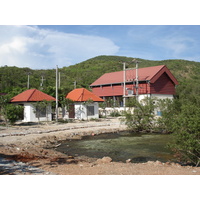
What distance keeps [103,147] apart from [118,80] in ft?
79.7

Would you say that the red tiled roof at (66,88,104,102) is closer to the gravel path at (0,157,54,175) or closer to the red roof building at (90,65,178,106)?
the red roof building at (90,65,178,106)

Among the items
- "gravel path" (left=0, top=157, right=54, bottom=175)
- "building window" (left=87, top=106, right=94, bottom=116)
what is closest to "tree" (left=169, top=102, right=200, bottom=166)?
"gravel path" (left=0, top=157, right=54, bottom=175)

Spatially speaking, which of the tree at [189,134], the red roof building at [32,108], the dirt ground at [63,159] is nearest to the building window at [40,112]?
the red roof building at [32,108]

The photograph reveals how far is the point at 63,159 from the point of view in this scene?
896cm

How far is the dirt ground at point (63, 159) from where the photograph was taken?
644 centimetres

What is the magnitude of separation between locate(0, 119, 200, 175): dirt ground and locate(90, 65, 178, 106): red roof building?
545 inches

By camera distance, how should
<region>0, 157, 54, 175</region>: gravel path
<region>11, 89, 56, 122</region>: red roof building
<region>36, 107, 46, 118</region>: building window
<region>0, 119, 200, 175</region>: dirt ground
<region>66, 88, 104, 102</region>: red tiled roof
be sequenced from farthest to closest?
<region>66, 88, 104, 102</region>: red tiled roof → <region>36, 107, 46, 118</region>: building window → <region>11, 89, 56, 122</region>: red roof building → <region>0, 119, 200, 175</region>: dirt ground → <region>0, 157, 54, 175</region>: gravel path

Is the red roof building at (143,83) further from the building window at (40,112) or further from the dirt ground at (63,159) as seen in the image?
the building window at (40,112)

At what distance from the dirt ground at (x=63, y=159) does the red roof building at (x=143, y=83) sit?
13.8 m

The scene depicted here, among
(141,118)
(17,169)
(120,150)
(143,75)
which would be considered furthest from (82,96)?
(17,169)

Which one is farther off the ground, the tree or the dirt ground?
the tree

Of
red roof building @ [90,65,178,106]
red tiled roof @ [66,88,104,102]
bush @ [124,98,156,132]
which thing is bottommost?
bush @ [124,98,156,132]

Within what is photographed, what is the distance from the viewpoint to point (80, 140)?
14.3 metres

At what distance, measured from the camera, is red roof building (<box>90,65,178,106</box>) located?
31703 millimetres
